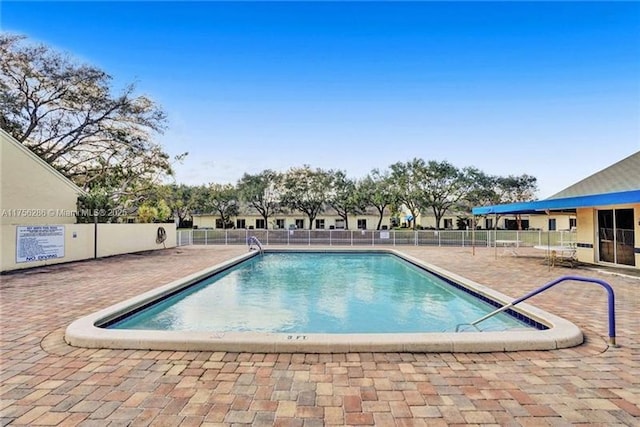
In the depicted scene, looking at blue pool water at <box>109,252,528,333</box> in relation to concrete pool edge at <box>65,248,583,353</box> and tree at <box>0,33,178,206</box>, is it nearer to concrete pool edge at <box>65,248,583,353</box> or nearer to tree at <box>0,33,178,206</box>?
concrete pool edge at <box>65,248,583,353</box>

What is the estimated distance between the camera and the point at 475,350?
12.0ft

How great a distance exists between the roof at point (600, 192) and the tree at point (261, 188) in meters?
25.3

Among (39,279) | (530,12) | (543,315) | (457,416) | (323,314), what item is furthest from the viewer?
(530,12)

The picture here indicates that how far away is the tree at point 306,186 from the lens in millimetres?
35531

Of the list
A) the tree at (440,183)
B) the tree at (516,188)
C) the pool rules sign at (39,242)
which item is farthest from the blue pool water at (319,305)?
the tree at (516,188)

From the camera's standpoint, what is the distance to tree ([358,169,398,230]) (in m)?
33.4

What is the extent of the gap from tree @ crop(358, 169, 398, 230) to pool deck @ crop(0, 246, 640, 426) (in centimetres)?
2917

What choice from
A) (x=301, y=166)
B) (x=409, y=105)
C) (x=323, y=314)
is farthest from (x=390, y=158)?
(x=323, y=314)

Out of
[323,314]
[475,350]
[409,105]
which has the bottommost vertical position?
[323,314]

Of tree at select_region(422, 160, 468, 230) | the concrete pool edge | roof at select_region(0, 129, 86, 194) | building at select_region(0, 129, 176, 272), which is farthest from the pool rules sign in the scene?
tree at select_region(422, 160, 468, 230)

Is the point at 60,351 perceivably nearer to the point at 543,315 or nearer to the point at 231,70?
the point at 543,315

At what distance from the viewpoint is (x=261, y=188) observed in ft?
118

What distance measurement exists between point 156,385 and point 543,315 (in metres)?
4.88

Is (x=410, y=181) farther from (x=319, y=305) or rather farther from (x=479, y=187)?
(x=319, y=305)
